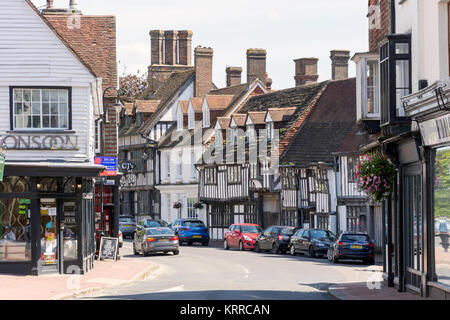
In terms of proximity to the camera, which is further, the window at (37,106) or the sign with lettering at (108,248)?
the sign with lettering at (108,248)

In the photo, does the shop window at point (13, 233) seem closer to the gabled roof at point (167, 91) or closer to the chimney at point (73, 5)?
the chimney at point (73, 5)

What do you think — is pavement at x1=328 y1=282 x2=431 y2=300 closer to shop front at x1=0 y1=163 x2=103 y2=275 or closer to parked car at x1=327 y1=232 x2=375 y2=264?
shop front at x1=0 y1=163 x2=103 y2=275

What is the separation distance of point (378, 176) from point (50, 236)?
1110cm

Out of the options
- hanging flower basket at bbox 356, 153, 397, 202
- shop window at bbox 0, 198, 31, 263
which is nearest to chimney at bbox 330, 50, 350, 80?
shop window at bbox 0, 198, 31, 263

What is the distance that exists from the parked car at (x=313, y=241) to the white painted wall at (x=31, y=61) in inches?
583

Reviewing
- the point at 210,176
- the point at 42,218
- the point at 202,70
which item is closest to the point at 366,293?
the point at 42,218

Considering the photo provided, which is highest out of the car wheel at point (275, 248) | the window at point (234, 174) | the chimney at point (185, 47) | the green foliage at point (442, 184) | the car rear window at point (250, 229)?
the chimney at point (185, 47)

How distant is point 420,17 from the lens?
67.9 feet

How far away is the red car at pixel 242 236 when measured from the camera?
157 ft

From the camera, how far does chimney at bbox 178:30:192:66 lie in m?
78.2

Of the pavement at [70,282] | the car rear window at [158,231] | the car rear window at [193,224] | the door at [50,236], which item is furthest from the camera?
the car rear window at [193,224]

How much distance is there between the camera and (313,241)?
40719 mm

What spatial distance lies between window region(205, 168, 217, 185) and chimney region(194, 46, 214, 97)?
1182cm

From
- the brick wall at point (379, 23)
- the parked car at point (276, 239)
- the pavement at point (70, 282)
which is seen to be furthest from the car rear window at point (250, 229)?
the brick wall at point (379, 23)
